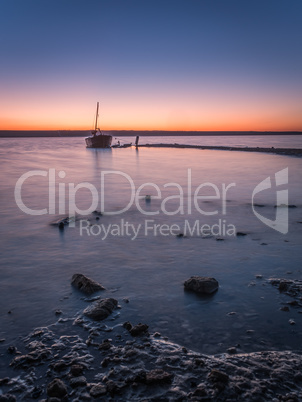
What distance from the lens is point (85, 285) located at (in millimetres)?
4996

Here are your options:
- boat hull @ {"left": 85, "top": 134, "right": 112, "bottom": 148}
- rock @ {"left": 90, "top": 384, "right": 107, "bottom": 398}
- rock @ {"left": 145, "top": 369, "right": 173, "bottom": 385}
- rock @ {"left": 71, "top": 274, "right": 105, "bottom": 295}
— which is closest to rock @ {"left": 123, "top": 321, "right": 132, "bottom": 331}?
rock @ {"left": 145, "top": 369, "right": 173, "bottom": 385}

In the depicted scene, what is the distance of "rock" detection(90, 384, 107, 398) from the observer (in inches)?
114

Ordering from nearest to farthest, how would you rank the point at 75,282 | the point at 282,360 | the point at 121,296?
the point at 282,360 < the point at 121,296 < the point at 75,282

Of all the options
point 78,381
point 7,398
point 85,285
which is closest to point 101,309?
point 85,285

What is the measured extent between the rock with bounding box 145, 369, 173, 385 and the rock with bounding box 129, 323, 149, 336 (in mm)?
708

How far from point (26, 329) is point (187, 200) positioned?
33.5ft

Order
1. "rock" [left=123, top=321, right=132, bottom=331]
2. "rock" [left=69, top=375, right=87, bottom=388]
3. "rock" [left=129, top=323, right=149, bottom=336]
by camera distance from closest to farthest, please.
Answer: "rock" [left=69, top=375, right=87, bottom=388]
"rock" [left=129, top=323, right=149, bottom=336]
"rock" [left=123, top=321, right=132, bottom=331]

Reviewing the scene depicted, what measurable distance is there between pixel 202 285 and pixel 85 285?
6.09 ft

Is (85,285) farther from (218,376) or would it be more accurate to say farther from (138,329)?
(218,376)

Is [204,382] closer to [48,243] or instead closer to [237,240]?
[237,240]

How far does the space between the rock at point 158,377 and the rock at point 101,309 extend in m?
1.25

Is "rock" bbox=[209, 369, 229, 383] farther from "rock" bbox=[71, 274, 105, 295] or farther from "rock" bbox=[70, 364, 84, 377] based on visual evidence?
"rock" bbox=[71, 274, 105, 295]

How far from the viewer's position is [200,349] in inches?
141

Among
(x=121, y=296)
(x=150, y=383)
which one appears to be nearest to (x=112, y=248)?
(x=121, y=296)
